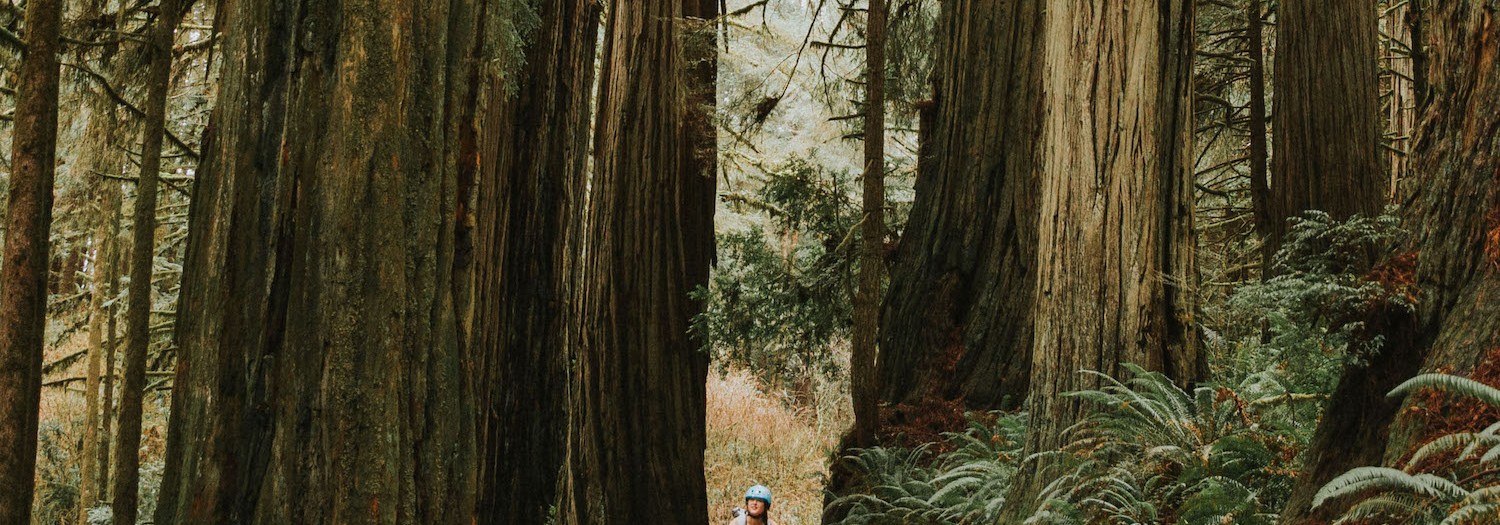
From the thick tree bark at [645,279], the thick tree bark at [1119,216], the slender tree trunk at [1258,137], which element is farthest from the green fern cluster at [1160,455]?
the slender tree trunk at [1258,137]

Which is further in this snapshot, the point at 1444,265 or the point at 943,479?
the point at 943,479

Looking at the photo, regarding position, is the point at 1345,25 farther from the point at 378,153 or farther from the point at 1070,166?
the point at 378,153

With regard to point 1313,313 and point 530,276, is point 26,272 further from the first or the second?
point 1313,313

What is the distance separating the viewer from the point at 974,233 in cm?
941

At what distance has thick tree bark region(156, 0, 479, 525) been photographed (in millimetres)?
2387

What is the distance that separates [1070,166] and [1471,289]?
8.31 ft

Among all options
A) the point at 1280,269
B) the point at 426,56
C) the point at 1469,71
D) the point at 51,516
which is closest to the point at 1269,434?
the point at 1469,71

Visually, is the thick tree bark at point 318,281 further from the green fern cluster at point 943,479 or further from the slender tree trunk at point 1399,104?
the slender tree trunk at point 1399,104

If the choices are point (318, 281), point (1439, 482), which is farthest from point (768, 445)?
point (318, 281)

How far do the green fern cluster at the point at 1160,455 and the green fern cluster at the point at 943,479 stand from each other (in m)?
0.76

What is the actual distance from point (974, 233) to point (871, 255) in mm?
1294

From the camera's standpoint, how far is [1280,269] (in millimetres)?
7414

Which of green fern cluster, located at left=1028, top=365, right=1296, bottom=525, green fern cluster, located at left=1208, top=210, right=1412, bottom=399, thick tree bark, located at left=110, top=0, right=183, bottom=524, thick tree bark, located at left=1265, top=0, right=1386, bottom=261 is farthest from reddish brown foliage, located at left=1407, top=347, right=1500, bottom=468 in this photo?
thick tree bark, located at left=110, top=0, right=183, bottom=524

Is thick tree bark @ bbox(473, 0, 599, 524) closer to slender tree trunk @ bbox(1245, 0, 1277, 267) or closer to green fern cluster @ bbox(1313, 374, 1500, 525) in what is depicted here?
green fern cluster @ bbox(1313, 374, 1500, 525)
